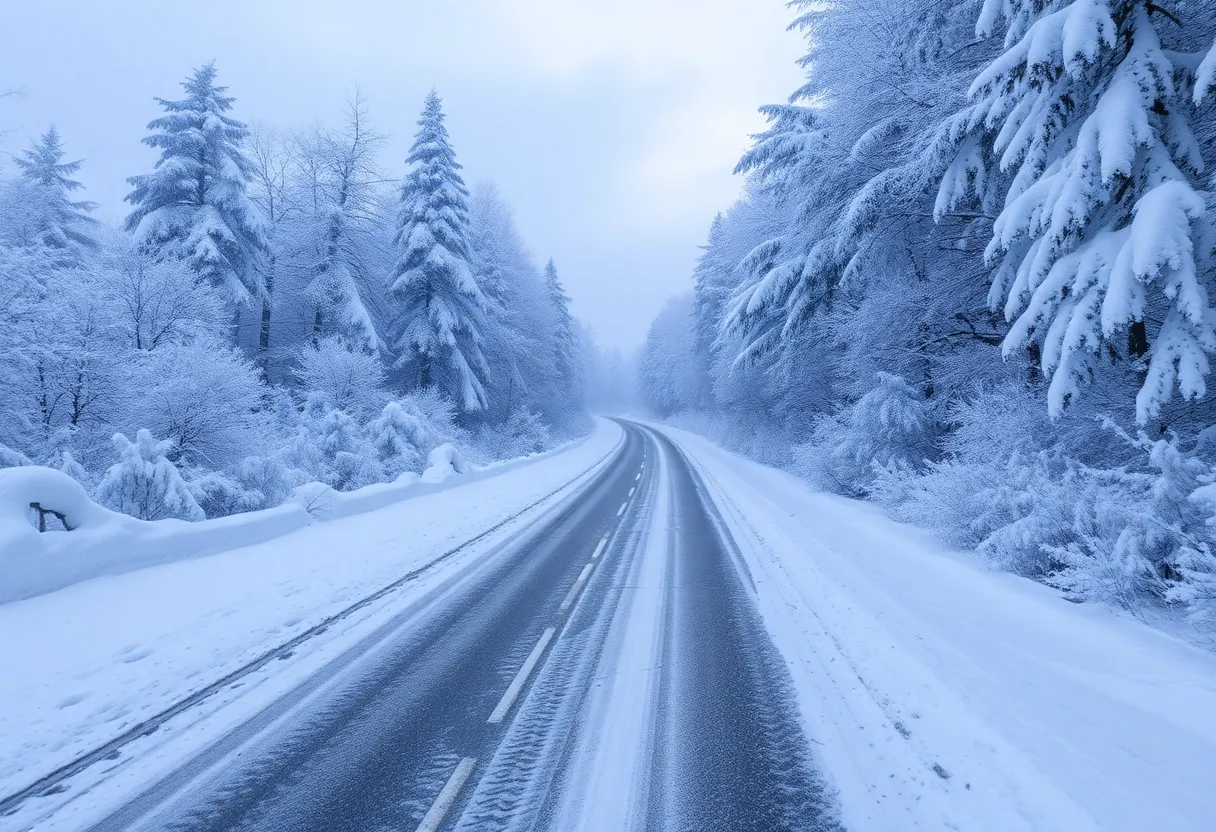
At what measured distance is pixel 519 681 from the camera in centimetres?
474

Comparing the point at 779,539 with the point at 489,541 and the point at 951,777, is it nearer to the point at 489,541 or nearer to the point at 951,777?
the point at 489,541

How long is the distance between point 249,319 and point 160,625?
23772mm

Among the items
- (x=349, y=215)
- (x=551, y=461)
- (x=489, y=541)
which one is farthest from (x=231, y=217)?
(x=489, y=541)

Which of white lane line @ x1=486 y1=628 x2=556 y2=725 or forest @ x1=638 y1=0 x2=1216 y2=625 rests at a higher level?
forest @ x1=638 y1=0 x2=1216 y2=625

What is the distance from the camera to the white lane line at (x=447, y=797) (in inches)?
120

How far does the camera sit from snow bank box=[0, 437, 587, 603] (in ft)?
19.3

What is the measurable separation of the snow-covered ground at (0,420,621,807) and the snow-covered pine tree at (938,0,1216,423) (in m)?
8.59

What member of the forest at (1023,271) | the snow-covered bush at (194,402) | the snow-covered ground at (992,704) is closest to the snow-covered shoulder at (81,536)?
the snow-covered bush at (194,402)

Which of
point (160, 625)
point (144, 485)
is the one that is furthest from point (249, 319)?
point (160, 625)

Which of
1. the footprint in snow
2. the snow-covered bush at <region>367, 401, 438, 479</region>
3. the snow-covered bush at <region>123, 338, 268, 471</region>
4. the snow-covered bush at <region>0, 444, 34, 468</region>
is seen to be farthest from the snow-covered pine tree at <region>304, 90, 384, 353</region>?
the footprint in snow

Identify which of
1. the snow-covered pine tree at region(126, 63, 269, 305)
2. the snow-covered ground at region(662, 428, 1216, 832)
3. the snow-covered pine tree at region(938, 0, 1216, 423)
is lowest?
the snow-covered ground at region(662, 428, 1216, 832)

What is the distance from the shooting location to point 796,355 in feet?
58.5

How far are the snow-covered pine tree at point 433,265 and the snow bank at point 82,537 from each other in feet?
43.3

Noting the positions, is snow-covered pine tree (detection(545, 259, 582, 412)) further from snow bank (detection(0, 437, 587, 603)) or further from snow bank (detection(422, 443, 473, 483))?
snow bank (detection(0, 437, 587, 603))
